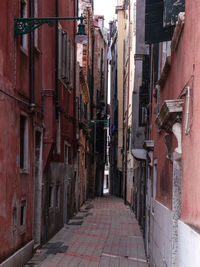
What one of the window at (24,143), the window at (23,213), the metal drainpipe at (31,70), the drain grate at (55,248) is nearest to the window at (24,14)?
the metal drainpipe at (31,70)

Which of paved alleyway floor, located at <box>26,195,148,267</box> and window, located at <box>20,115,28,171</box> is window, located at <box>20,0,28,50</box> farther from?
paved alleyway floor, located at <box>26,195,148,267</box>

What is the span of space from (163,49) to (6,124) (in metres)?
3.49

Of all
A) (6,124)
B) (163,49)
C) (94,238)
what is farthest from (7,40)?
(94,238)

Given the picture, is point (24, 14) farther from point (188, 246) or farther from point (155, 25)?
point (188, 246)

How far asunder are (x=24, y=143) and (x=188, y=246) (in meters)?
7.21

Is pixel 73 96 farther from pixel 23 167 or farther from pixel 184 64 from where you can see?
pixel 184 64

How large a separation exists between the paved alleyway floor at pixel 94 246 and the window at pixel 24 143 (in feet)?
7.48

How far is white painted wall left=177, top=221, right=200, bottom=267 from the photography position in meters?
4.18

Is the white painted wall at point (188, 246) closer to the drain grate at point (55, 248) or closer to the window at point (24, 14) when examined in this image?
the window at point (24, 14)

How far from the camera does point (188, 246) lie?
490cm

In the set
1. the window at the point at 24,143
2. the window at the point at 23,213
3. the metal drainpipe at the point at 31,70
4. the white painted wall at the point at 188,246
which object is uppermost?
the metal drainpipe at the point at 31,70

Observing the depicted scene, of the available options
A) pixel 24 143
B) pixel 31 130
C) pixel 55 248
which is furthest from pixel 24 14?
pixel 55 248

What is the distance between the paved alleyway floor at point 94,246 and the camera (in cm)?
1203

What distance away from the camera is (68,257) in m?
12.5
